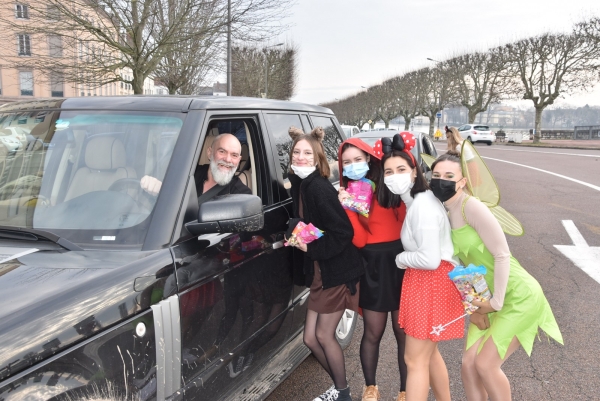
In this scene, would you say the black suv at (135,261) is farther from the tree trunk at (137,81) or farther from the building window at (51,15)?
the tree trunk at (137,81)

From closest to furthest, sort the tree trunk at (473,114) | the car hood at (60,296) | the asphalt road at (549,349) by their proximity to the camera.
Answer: the car hood at (60,296) < the asphalt road at (549,349) < the tree trunk at (473,114)

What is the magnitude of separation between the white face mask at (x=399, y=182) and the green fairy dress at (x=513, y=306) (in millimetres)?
368

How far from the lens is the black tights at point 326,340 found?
3025 millimetres

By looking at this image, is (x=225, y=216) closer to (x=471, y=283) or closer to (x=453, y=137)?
(x=471, y=283)

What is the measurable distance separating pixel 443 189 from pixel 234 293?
4.10 feet

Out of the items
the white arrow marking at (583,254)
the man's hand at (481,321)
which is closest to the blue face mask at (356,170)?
the man's hand at (481,321)

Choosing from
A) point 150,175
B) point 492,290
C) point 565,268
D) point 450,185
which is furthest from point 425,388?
point 565,268

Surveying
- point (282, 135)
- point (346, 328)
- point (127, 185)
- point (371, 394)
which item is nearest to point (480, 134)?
point (346, 328)

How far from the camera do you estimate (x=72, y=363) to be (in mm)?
1517

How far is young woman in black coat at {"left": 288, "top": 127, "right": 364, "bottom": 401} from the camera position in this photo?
281cm

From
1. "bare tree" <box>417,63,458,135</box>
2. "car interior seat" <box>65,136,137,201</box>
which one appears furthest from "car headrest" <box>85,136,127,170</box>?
"bare tree" <box>417,63,458,135</box>

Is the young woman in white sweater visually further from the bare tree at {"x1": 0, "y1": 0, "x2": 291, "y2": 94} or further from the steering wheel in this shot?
the bare tree at {"x1": 0, "y1": 0, "x2": 291, "y2": 94}

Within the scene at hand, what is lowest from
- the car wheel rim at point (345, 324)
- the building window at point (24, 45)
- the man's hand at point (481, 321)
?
the car wheel rim at point (345, 324)

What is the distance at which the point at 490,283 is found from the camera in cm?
265
